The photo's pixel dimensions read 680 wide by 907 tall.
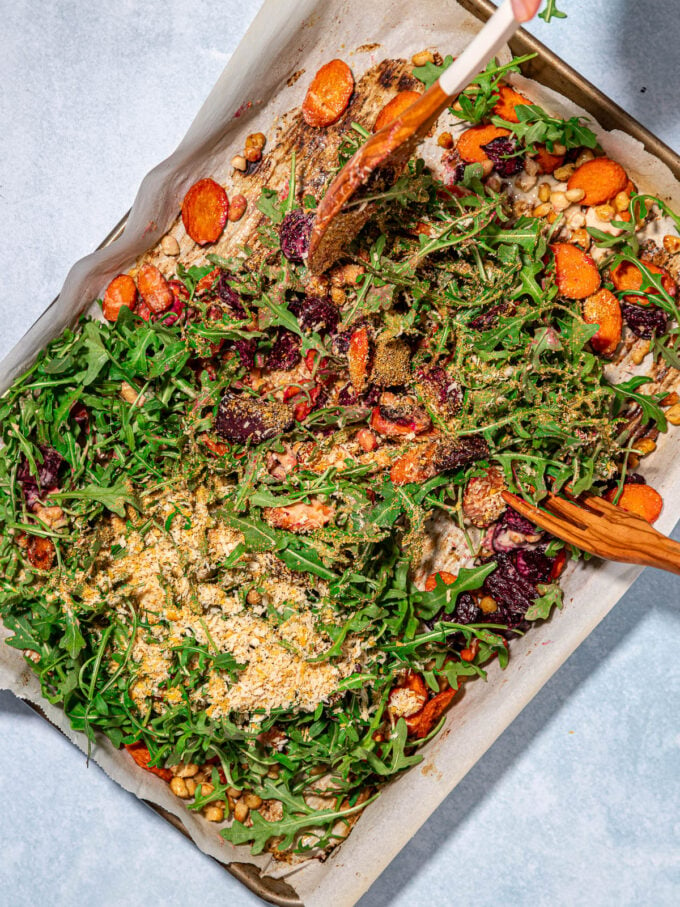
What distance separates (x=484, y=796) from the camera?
2.46 m

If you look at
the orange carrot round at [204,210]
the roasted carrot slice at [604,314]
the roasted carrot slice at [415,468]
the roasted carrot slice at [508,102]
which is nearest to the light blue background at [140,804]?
the orange carrot round at [204,210]

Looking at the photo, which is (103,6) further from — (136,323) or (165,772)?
(165,772)

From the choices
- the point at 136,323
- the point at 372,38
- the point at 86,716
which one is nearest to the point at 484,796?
the point at 86,716

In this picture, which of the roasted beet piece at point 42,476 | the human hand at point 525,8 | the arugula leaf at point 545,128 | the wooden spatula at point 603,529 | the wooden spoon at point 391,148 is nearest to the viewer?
the human hand at point 525,8

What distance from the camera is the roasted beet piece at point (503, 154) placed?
2066 mm

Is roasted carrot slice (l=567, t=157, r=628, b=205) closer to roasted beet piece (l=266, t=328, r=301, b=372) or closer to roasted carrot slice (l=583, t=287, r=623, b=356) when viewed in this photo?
roasted carrot slice (l=583, t=287, r=623, b=356)

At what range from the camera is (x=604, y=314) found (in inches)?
81.4

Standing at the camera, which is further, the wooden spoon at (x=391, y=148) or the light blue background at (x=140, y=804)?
the light blue background at (x=140, y=804)

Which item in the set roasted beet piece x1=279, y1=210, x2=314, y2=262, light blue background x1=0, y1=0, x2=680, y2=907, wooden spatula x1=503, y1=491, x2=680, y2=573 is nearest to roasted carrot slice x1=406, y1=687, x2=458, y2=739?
light blue background x1=0, y1=0, x2=680, y2=907

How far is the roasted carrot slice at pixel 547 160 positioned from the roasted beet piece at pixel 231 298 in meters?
0.95

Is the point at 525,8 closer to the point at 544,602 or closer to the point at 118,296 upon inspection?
the point at 118,296

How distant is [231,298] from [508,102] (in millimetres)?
943

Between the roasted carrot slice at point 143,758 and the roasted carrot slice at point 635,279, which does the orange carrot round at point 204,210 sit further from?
the roasted carrot slice at point 143,758

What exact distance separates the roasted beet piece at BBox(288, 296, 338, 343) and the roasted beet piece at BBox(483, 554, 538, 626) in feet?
2.75
